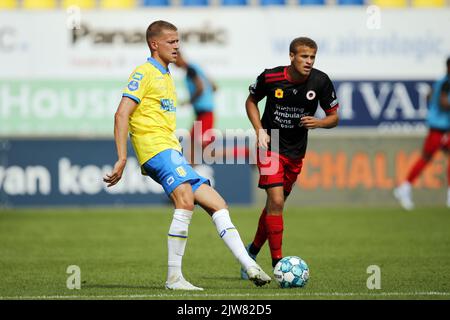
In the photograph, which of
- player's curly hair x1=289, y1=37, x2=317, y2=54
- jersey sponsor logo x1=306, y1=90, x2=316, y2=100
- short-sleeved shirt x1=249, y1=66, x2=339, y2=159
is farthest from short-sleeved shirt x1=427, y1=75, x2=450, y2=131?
player's curly hair x1=289, y1=37, x2=317, y2=54

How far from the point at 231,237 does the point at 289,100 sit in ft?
5.47

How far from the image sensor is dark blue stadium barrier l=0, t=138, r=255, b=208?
18.9 metres

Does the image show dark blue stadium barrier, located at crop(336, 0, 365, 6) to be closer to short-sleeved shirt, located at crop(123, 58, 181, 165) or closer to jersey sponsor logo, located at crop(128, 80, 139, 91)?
short-sleeved shirt, located at crop(123, 58, 181, 165)

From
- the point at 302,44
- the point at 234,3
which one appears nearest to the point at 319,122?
the point at 302,44

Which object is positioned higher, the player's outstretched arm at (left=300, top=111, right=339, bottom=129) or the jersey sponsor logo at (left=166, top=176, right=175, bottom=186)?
the player's outstretched arm at (left=300, top=111, right=339, bottom=129)

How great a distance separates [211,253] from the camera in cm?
1200

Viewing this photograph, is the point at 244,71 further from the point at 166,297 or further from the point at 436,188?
the point at 166,297

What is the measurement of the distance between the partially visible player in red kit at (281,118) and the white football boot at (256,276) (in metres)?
1.15

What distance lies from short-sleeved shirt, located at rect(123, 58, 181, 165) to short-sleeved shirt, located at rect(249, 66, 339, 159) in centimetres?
129

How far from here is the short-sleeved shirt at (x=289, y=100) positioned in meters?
9.51

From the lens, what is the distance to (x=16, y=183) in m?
19.0

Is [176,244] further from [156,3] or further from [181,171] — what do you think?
[156,3]

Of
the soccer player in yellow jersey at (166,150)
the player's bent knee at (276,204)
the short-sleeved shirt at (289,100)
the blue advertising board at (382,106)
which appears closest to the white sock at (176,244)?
the soccer player in yellow jersey at (166,150)
